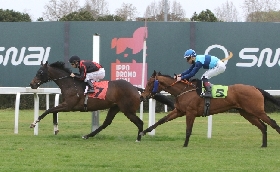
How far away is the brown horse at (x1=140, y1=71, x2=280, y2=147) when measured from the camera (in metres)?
11.9

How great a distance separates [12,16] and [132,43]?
13.6 meters

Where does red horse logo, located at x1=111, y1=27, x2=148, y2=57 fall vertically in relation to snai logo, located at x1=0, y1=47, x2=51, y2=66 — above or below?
above

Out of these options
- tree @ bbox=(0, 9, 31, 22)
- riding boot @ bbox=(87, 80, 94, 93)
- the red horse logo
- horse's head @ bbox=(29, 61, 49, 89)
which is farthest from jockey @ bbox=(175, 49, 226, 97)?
tree @ bbox=(0, 9, 31, 22)

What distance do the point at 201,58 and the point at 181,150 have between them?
2.00 metres

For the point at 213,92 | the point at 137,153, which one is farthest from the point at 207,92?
the point at 137,153

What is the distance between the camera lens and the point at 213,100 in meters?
12.0

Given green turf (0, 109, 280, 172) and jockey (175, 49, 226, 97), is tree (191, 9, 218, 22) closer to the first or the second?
green turf (0, 109, 280, 172)

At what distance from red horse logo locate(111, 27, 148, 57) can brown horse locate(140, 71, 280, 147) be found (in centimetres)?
1515

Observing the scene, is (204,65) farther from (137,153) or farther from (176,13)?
(176,13)

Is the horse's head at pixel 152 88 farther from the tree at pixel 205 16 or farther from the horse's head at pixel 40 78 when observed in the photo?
the tree at pixel 205 16

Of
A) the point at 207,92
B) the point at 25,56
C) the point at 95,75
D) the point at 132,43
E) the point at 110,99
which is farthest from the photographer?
the point at 25,56

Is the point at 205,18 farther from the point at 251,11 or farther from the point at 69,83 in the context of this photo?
the point at 69,83

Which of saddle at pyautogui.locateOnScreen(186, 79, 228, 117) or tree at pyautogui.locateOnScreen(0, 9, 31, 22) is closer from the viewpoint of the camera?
saddle at pyautogui.locateOnScreen(186, 79, 228, 117)

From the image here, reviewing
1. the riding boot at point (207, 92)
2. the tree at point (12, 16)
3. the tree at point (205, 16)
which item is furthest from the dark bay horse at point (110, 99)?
the tree at point (12, 16)
